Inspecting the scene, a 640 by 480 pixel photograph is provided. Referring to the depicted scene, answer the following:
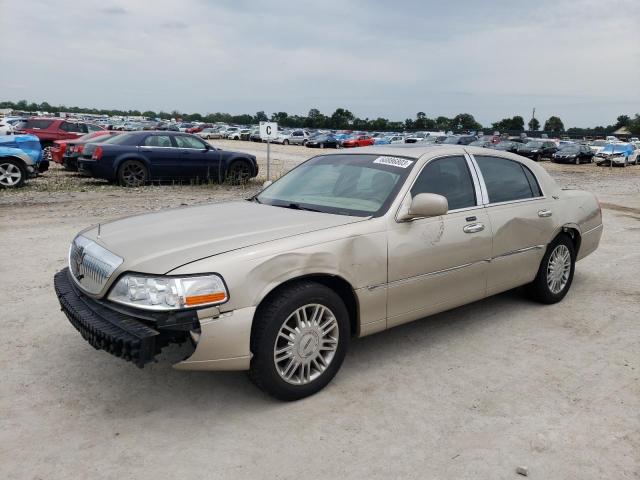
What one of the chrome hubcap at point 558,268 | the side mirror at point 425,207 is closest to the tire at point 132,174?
the chrome hubcap at point 558,268

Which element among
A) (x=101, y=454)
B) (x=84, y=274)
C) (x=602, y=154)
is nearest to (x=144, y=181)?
(x=84, y=274)

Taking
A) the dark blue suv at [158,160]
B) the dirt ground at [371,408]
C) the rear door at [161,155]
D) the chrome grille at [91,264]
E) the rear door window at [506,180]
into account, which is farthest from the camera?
the rear door at [161,155]

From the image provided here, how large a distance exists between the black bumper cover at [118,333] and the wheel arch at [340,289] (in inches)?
27.6

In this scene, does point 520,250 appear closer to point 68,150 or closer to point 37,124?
point 68,150

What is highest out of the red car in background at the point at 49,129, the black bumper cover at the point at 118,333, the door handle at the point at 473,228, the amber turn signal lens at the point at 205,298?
the red car in background at the point at 49,129

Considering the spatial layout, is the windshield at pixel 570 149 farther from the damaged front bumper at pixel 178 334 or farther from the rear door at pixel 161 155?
the damaged front bumper at pixel 178 334

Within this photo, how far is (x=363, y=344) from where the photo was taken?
444cm

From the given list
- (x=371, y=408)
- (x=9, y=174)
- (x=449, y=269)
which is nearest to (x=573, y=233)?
(x=449, y=269)

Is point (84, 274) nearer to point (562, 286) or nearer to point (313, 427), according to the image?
point (313, 427)

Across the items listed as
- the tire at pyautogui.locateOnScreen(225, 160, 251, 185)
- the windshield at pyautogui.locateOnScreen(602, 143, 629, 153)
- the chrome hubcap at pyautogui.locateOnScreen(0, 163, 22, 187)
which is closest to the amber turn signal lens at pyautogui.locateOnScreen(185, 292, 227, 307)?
the chrome hubcap at pyautogui.locateOnScreen(0, 163, 22, 187)

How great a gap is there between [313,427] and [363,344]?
4.36ft

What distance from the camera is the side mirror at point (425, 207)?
3.81 m

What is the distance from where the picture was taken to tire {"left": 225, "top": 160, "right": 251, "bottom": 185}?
49.2 ft

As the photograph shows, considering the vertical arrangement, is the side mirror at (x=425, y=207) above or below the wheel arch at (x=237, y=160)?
above
